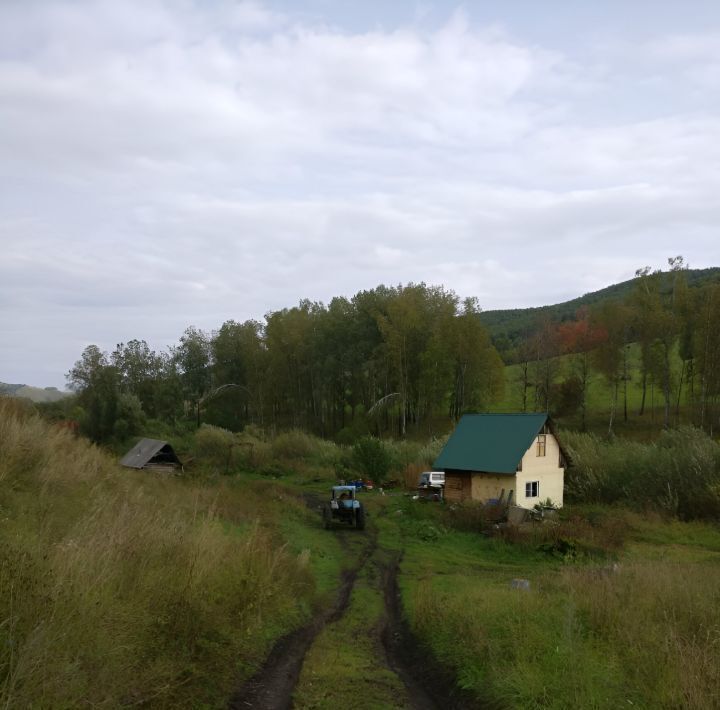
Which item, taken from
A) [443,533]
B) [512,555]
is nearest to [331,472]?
[443,533]

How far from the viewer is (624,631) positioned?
344 inches

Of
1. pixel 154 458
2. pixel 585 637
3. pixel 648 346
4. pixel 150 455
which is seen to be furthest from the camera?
pixel 648 346

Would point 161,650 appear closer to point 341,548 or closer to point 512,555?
point 341,548

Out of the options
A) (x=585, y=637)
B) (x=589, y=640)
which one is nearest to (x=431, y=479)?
(x=585, y=637)

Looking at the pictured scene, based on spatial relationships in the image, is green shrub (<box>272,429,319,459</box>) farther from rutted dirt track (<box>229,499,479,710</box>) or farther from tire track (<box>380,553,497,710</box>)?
tire track (<box>380,553,497,710</box>)

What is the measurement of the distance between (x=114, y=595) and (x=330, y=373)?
56.5m

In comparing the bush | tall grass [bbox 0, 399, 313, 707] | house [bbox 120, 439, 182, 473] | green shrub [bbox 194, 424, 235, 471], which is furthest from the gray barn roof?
tall grass [bbox 0, 399, 313, 707]

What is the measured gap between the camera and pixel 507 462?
3247 centimetres

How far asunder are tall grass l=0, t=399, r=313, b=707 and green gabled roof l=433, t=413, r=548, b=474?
2033 cm

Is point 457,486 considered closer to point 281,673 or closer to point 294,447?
point 294,447

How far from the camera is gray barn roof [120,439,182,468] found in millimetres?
37906

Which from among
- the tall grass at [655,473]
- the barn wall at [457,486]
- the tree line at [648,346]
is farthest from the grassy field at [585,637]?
the tree line at [648,346]

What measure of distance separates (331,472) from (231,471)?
8.69 meters

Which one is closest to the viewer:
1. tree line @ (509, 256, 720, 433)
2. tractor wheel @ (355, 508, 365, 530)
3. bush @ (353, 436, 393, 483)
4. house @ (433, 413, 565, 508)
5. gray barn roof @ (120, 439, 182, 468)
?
tractor wheel @ (355, 508, 365, 530)
